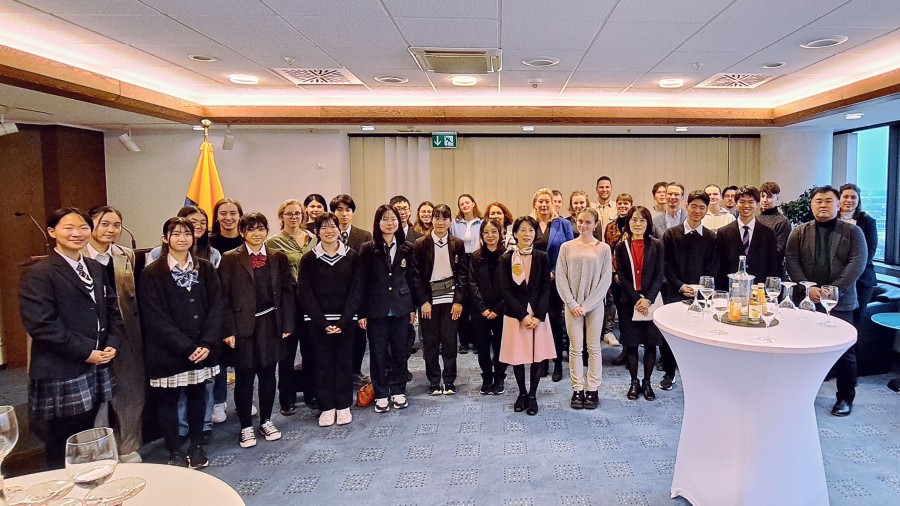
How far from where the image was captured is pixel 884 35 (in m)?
3.51

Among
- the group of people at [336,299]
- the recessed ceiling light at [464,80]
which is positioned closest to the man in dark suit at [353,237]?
the group of people at [336,299]

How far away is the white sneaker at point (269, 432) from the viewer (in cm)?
356

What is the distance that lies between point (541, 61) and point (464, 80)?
953 millimetres

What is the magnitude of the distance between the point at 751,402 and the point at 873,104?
4.11 meters

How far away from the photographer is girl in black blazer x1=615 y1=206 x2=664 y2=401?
13.2 ft

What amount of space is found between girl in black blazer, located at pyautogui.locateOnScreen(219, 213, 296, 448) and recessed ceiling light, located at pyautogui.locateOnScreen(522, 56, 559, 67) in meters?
2.46

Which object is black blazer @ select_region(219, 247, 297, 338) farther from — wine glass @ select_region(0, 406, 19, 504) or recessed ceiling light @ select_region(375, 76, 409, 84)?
recessed ceiling light @ select_region(375, 76, 409, 84)

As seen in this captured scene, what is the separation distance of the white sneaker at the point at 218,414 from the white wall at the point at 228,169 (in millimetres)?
3594

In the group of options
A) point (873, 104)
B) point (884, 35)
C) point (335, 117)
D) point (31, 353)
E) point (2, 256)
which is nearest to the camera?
point (31, 353)

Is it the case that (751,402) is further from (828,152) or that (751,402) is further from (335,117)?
(828,152)

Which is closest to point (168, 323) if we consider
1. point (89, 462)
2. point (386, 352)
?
point (386, 352)

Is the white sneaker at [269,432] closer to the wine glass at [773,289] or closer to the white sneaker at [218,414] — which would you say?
the white sneaker at [218,414]

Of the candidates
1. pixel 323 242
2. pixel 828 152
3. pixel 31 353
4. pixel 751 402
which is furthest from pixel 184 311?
pixel 828 152

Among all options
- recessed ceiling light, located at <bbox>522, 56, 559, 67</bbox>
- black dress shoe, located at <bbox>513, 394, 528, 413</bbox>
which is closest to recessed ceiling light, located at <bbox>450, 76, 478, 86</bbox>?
recessed ceiling light, located at <bbox>522, 56, 559, 67</bbox>
